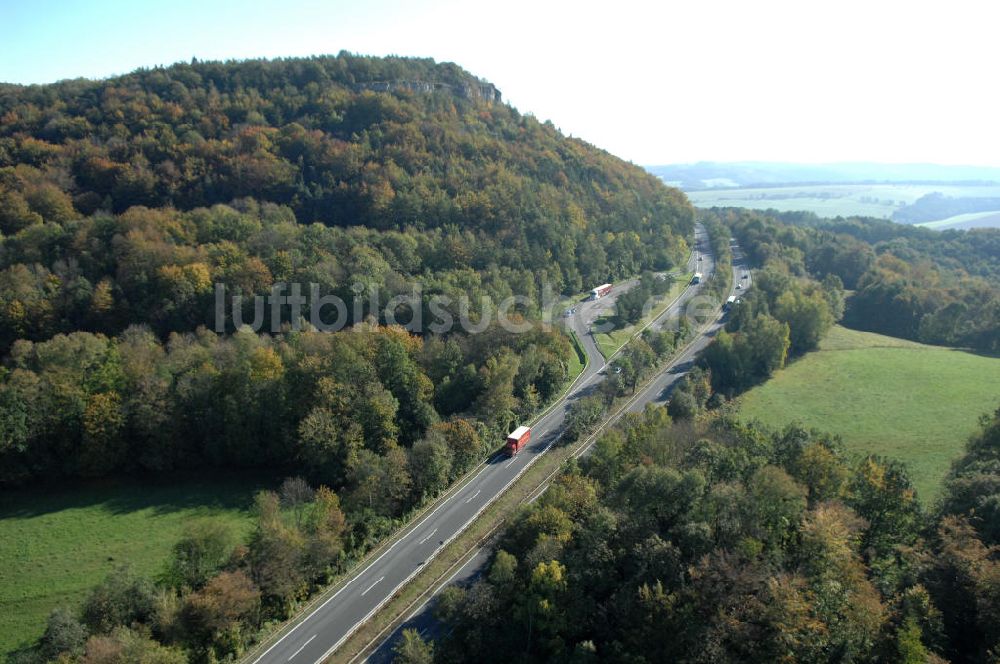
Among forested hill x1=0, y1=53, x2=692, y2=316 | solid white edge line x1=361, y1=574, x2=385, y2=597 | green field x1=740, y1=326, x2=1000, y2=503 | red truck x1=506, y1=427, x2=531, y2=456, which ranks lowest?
solid white edge line x1=361, y1=574, x2=385, y2=597

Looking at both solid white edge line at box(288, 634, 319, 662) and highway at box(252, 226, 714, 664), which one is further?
highway at box(252, 226, 714, 664)

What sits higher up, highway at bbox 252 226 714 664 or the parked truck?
the parked truck

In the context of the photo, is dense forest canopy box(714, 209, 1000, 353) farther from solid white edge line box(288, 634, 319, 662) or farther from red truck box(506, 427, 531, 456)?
solid white edge line box(288, 634, 319, 662)

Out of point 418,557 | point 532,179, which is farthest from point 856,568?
point 532,179

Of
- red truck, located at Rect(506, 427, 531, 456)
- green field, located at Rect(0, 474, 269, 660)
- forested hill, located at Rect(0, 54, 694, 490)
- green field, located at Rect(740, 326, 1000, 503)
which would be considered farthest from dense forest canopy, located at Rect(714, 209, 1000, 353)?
green field, located at Rect(0, 474, 269, 660)

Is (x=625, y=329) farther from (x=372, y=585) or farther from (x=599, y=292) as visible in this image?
(x=372, y=585)

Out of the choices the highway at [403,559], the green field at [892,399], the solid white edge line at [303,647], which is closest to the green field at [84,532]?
the highway at [403,559]

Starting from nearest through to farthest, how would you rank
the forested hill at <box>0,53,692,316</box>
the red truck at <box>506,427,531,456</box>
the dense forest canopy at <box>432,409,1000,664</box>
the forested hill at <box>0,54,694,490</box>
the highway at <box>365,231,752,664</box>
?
the dense forest canopy at <box>432,409,1000,664</box> < the highway at <box>365,231,752,664</box> < the forested hill at <box>0,54,694,490</box> < the red truck at <box>506,427,531,456</box> < the forested hill at <box>0,53,692,316</box>
